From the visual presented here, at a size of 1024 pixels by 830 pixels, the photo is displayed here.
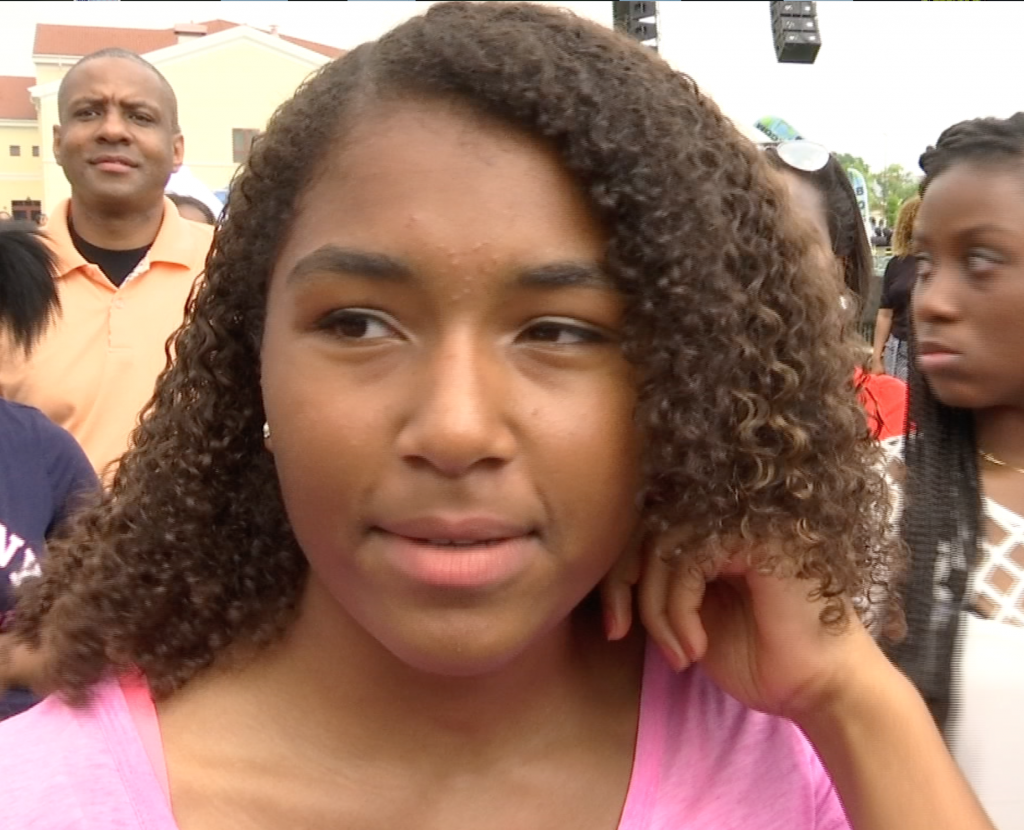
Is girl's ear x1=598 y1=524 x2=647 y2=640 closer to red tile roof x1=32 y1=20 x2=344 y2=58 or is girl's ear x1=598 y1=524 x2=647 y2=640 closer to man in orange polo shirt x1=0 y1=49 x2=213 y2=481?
man in orange polo shirt x1=0 y1=49 x2=213 y2=481

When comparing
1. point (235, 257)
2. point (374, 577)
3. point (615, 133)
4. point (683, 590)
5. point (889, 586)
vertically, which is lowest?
point (889, 586)

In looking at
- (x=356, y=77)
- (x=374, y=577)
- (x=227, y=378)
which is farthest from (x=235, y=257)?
(x=374, y=577)

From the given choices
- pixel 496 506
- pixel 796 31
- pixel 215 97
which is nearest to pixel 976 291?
pixel 496 506

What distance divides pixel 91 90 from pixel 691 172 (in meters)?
3.86

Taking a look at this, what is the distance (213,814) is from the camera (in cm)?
114

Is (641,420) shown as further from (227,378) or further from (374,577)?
(227,378)

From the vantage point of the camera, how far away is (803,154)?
10.8 feet

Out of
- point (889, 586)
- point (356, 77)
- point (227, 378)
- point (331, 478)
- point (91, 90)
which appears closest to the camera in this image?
point (331, 478)

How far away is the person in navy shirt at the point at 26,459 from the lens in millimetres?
2367

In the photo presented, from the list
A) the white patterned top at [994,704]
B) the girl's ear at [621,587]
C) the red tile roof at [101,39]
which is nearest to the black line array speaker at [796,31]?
the white patterned top at [994,704]

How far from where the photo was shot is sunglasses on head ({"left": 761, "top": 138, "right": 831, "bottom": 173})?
3.17m

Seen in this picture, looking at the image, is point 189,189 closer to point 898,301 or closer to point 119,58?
point 119,58

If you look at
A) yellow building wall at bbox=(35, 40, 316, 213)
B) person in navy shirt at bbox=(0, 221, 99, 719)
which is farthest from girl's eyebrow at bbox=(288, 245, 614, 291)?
yellow building wall at bbox=(35, 40, 316, 213)

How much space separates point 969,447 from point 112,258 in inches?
123
